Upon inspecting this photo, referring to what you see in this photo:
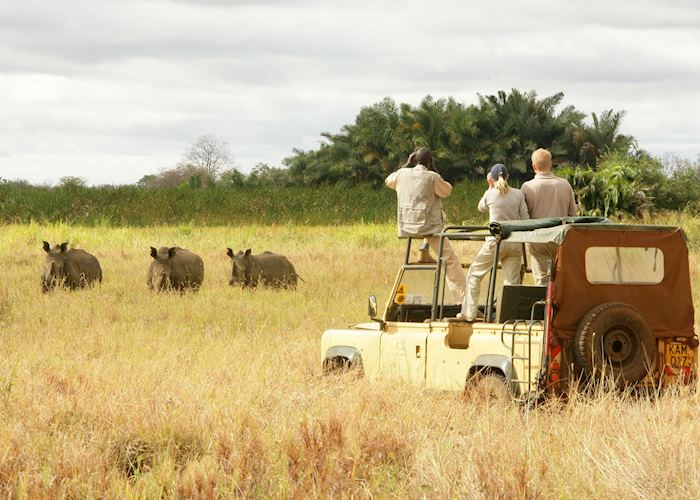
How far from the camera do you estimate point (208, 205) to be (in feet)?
182

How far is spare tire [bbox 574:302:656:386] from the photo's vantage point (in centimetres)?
882

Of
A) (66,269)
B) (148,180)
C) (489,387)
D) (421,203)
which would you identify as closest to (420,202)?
(421,203)

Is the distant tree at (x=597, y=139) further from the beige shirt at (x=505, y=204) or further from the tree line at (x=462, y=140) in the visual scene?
the beige shirt at (x=505, y=204)

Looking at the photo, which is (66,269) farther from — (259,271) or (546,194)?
(546,194)

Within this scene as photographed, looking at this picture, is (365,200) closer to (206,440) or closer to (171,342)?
(171,342)

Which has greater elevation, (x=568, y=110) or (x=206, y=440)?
(x=568, y=110)

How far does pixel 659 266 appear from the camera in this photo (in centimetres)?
956

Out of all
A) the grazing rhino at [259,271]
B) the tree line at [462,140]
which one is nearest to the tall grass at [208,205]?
the tree line at [462,140]

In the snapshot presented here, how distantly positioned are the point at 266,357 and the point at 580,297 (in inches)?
168

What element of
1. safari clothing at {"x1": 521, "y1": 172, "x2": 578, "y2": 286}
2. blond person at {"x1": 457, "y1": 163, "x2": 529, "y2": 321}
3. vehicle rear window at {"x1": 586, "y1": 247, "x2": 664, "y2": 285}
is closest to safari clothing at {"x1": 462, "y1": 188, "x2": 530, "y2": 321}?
blond person at {"x1": 457, "y1": 163, "x2": 529, "y2": 321}

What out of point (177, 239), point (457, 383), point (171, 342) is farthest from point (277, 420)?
point (177, 239)

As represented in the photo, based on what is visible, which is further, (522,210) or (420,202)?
(420,202)

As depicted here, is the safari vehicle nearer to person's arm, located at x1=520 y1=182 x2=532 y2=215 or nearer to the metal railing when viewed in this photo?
the metal railing

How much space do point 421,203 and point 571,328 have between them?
3.73 meters
